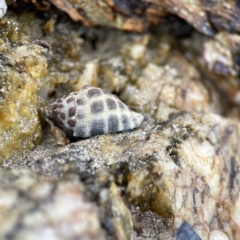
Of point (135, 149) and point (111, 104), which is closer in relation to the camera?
point (135, 149)

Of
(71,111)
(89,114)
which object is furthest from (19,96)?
(89,114)

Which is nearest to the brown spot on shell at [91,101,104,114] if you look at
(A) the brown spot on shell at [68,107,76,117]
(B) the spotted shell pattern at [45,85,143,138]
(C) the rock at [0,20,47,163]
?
(B) the spotted shell pattern at [45,85,143,138]

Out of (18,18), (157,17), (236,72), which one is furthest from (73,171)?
(236,72)

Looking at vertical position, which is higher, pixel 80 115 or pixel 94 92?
pixel 94 92

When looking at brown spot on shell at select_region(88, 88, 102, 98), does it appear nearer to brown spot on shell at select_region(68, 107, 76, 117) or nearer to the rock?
brown spot on shell at select_region(68, 107, 76, 117)

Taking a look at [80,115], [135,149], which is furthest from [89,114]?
[135,149]

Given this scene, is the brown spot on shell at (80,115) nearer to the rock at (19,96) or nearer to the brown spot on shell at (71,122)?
the brown spot on shell at (71,122)

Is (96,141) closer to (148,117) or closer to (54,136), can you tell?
(54,136)

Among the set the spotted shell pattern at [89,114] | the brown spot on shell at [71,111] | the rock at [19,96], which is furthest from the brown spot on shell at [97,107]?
the rock at [19,96]

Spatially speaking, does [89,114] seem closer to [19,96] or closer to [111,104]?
[111,104]
